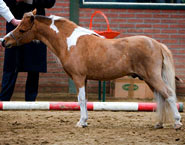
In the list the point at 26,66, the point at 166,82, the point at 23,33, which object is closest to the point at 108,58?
the point at 166,82

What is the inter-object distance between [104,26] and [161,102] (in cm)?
428

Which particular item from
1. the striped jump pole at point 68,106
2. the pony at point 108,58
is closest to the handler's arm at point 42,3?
the pony at point 108,58

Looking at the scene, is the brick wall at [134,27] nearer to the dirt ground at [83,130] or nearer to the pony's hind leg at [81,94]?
the dirt ground at [83,130]

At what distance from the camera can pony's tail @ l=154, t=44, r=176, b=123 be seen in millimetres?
4682

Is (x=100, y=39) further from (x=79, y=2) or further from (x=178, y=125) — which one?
(x=79, y=2)

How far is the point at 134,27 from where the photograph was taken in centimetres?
881

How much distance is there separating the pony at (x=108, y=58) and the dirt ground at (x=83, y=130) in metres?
0.29

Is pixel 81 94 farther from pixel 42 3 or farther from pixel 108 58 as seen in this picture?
pixel 42 3

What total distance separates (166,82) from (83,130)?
1168mm

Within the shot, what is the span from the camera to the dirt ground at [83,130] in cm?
398

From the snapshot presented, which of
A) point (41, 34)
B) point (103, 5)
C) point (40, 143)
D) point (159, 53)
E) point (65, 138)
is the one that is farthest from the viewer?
point (103, 5)

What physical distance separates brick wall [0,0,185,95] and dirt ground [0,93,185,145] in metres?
2.45

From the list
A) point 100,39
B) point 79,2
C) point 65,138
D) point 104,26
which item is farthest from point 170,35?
point 65,138

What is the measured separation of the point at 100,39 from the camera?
487cm
